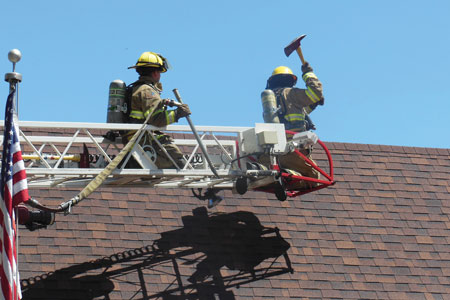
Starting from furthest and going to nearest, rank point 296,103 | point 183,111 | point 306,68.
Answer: point 296,103, point 306,68, point 183,111

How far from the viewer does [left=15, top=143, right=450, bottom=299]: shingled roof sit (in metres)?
13.3

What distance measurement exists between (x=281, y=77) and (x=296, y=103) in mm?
634

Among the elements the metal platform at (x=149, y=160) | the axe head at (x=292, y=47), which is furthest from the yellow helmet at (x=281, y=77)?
the metal platform at (x=149, y=160)

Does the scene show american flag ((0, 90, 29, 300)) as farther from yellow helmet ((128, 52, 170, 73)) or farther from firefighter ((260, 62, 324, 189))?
firefighter ((260, 62, 324, 189))

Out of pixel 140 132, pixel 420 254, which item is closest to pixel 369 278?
pixel 420 254

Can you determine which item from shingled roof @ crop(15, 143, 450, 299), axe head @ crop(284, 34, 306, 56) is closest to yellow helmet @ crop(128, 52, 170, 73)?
shingled roof @ crop(15, 143, 450, 299)

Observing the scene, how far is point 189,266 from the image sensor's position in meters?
13.8

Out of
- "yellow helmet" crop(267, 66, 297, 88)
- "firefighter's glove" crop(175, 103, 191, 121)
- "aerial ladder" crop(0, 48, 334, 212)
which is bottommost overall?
"aerial ladder" crop(0, 48, 334, 212)

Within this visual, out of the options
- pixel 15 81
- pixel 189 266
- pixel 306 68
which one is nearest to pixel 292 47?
pixel 306 68

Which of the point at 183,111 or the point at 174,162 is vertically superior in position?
the point at 183,111

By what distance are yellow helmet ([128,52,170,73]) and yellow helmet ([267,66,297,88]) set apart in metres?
2.87

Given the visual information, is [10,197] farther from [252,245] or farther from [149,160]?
[252,245]

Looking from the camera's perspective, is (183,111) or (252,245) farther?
(252,245)

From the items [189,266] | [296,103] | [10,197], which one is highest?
[296,103]
